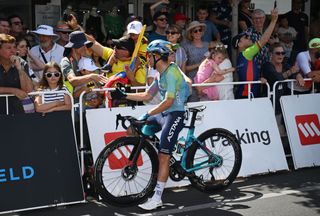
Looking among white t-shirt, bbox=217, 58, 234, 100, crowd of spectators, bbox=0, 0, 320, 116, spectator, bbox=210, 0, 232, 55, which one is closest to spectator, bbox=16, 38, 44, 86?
crowd of spectators, bbox=0, 0, 320, 116

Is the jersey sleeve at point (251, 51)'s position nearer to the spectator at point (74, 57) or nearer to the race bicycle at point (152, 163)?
the race bicycle at point (152, 163)

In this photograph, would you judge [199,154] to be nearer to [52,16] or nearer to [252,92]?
[252,92]

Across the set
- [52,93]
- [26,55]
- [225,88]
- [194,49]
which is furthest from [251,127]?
[26,55]

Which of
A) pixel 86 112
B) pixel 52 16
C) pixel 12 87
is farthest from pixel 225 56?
pixel 52 16

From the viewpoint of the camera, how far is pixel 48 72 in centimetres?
700

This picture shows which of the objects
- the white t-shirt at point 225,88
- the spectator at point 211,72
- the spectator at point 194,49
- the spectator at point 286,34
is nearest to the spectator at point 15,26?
the spectator at point 194,49

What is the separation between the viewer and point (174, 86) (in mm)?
6488

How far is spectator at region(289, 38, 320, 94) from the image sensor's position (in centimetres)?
912

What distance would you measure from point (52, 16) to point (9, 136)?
5503 millimetres

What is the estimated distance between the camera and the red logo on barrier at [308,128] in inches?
344

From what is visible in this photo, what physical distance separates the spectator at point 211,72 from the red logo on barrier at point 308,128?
140cm

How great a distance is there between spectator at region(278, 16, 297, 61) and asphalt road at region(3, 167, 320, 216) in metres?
4.32

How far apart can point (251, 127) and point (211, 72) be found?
3.28ft

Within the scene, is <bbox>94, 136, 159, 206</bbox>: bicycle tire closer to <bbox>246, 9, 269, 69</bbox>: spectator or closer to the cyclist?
the cyclist
